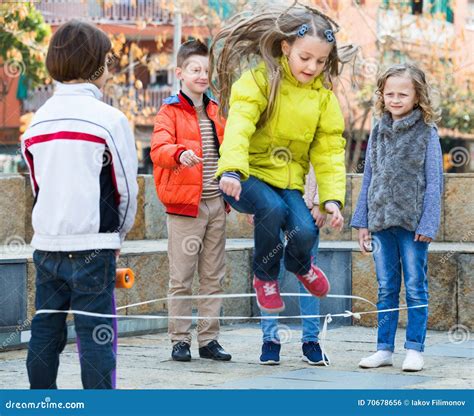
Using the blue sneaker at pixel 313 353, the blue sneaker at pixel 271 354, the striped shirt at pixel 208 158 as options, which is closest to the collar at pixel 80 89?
the striped shirt at pixel 208 158

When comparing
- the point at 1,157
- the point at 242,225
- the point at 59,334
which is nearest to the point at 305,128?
the point at 59,334

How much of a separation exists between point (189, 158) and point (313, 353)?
1.29 metres

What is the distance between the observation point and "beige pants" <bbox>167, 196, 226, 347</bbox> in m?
6.48

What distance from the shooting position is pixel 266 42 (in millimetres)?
5480

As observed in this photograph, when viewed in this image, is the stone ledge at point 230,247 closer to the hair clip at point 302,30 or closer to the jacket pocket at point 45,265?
the hair clip at point 302,30

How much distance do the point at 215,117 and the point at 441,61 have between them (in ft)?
43.0

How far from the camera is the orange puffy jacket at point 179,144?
636cm

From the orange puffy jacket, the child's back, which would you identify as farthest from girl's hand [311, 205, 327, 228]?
the child's back

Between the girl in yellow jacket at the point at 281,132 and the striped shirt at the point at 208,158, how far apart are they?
799 millimetres

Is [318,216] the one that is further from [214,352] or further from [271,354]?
[214,352]

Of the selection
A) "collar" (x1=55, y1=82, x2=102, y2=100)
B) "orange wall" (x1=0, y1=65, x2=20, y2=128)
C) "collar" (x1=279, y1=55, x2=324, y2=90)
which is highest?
"orange wall" (x1=0, y1=65, x2=20, y2=128)

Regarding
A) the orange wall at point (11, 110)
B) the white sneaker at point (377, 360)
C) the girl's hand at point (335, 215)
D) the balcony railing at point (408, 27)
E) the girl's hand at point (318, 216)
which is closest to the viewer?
the girl's hand at point (335, 215)

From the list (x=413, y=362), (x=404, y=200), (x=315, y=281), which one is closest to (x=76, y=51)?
(x=315, y=281)

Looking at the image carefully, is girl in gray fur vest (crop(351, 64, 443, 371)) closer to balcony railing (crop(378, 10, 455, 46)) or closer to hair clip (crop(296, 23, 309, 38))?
hair clip (crop(296, 23, 309, 38))
